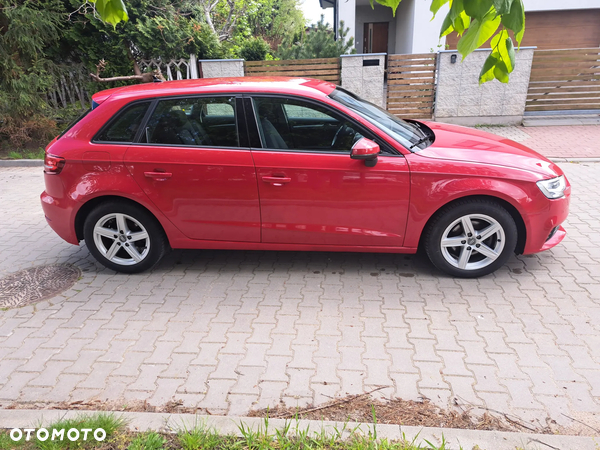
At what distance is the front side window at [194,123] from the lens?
159 inches

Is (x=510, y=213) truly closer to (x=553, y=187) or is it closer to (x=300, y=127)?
(x=553, y=187)

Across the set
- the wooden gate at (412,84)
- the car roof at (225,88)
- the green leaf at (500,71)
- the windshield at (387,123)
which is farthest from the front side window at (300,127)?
the wooden gate at (412,84)

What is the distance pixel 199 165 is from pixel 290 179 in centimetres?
82

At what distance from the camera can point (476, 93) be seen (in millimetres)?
10750

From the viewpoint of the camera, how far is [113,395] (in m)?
2.90

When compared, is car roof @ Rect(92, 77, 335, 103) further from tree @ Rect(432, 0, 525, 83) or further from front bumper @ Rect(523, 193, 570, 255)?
tree @ Rect(432, 0, 525, 83)

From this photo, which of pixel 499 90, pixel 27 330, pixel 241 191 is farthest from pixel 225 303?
pixel 499 90

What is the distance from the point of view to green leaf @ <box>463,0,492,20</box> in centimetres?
144

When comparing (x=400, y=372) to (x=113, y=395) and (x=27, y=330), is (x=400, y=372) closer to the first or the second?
(x=113, y=395)

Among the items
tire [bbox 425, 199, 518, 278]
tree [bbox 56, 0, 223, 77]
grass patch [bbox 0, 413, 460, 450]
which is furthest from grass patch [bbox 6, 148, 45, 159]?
tire [bbox 425, 199, 518, 278]

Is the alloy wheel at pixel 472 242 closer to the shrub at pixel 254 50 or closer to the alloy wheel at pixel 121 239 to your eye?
the alloy wheel at pixel 121 239

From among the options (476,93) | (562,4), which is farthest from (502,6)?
(562,4)

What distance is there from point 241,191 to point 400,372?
78.8 inches

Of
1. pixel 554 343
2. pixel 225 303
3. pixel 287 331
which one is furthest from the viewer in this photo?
pixel 225 303
